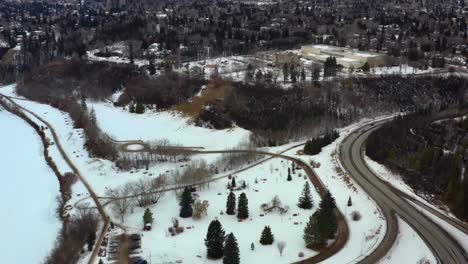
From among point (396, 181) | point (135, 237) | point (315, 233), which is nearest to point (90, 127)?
point (135, 237)

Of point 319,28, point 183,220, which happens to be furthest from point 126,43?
point 183,220

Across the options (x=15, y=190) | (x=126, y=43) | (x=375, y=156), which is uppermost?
(x=126, y=43)

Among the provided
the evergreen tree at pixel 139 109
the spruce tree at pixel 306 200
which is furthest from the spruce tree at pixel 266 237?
the evergreen tree at pixel 139 109

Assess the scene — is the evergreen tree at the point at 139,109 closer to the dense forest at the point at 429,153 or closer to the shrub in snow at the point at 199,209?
the shrub in snow at the point at 199,209

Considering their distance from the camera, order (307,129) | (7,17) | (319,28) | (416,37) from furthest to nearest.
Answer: (7,17), (319,28), (416,37), (307,129)

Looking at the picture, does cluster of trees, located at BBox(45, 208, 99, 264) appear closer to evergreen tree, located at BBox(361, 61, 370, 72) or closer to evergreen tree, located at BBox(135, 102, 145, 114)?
evergreen tree, located at BBox(135, 102, 145, 114)

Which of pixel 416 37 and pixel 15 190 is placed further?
pixel 416 37

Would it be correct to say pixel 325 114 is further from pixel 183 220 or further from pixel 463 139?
pixel 183 220

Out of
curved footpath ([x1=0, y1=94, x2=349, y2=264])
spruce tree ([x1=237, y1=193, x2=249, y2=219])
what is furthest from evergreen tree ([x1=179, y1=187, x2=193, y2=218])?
curved footpath ([x1=0, y1=94, x2=349, y2=264])
